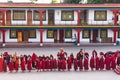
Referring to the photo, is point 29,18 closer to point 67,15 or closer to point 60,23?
point 60,23

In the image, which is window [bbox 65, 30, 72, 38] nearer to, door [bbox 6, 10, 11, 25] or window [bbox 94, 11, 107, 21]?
window [bbox 94, 11, 107, 21]

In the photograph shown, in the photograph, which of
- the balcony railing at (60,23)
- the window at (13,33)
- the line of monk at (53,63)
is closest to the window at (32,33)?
the balcony railing at (60,23)

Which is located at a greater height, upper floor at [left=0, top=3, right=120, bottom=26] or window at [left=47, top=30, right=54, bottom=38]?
upper floor at [left=0, top=3, right=120, bottom=26]

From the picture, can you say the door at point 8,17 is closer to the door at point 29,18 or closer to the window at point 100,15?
the door at point 29,18

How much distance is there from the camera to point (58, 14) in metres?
48.0

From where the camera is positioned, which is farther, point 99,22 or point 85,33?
point 85,33

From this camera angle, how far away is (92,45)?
1839 inches

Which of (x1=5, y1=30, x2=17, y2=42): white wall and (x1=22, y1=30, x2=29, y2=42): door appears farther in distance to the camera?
(x1=22, y1=30, x2=29, y2=42): door

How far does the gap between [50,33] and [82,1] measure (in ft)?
79.5

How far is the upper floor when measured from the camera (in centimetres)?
4659

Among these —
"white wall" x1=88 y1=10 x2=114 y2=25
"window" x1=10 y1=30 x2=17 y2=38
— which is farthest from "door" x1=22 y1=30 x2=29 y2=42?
"white wall" x1=88 y1=10 x2=114 y2=25

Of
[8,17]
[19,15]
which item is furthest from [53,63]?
[8,17]

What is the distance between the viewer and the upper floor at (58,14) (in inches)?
1834

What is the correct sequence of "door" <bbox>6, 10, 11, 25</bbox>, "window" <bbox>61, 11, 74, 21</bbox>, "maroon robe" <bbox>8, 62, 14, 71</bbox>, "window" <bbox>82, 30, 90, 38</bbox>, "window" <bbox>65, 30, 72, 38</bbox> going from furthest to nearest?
"window" <bbox>82, 30, 90, 38</bbox> < "window" <bbox>65, 30, 72, 38</bbox> < "window" <bbox>61, 11, 74, 21</bbox> < "door" <bbox>6, 10, 11, 25</bbox> < "maroon robe" <bbox>8, 62, 14, 71</bbox>
